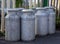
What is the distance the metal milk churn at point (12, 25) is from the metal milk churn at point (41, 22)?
4.58 ft

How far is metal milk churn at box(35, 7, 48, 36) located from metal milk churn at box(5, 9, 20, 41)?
140 centimetres

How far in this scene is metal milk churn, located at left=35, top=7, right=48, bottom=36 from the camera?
934 cm

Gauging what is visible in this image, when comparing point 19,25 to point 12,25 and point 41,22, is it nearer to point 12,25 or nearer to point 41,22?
point 12,25

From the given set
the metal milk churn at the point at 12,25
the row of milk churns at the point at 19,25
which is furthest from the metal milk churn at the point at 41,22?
the metal milk churn at the point at 12,25

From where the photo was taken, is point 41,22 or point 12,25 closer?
point 12,25

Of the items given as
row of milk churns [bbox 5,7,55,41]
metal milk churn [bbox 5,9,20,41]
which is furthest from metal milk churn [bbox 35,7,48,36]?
metal milk churn [bbox 5,9,20,41]

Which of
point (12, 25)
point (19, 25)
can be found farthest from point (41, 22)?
point (12, 25)

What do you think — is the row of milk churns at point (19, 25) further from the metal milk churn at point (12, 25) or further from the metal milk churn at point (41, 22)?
the metal milk churn at point (41, 22)

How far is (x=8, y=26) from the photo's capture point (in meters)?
8.12

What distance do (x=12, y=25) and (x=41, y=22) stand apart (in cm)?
174

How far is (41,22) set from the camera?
940 centimetres

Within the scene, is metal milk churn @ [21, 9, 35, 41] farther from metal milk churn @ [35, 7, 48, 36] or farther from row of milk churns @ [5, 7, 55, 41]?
metal milk churn @ [35, 7, 48, 36]

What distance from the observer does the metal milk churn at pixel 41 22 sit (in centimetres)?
934

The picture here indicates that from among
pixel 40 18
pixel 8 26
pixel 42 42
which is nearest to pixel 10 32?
pixel 8 26
